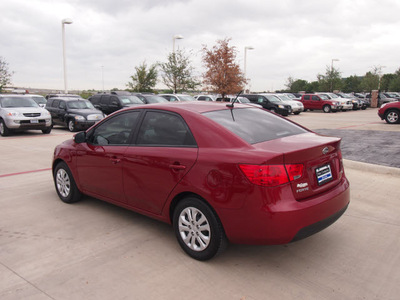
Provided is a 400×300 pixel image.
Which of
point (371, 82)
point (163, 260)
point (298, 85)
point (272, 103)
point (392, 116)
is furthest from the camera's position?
point (298, 85)

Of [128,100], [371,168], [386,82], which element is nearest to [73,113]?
[128,100]

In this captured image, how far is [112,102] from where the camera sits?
18.5 metres

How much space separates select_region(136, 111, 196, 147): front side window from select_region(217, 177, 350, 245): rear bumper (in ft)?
2.88

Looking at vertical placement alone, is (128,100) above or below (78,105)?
above

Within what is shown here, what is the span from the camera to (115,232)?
13.7ft

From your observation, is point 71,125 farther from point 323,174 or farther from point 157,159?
point 323,174

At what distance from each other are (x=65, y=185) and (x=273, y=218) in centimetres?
348

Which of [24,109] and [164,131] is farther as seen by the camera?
[24,109]

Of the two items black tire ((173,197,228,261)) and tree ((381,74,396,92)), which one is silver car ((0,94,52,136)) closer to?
black tire ((173,197,228,261))

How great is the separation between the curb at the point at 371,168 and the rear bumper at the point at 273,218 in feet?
14.4

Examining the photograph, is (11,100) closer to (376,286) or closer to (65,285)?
(65,285)

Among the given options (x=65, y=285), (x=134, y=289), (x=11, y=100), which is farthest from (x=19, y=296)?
(x=11, y=100)

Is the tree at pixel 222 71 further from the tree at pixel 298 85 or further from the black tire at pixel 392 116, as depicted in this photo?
the tree at pixel 298 85

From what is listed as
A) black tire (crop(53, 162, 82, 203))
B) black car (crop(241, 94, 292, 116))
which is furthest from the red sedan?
black car (crop(241, 94, 292, 116))
